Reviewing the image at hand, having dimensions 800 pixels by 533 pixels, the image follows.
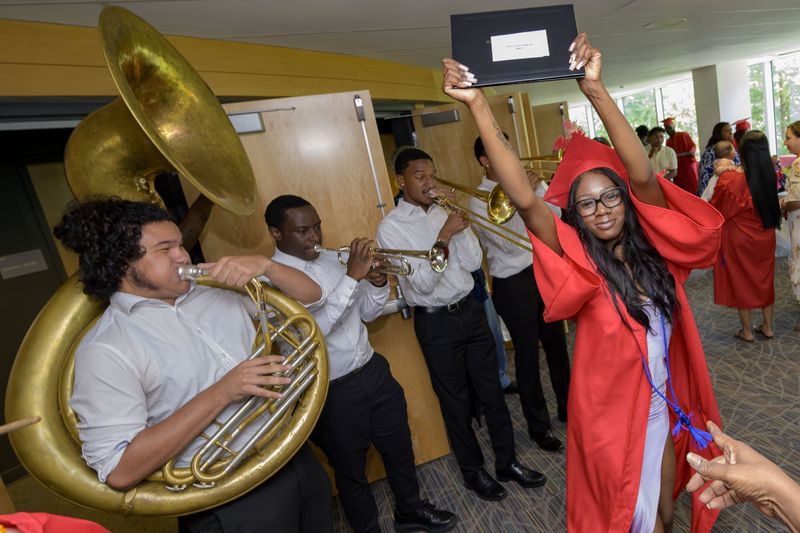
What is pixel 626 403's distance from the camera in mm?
1468

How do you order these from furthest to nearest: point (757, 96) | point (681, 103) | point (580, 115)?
point (580, 115)
point (681, 103)
point (757, 96)

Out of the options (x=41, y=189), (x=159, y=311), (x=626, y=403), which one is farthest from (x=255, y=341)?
(x=41, y=189)

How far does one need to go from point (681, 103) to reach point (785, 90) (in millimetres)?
2635

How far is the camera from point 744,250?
3.54 m

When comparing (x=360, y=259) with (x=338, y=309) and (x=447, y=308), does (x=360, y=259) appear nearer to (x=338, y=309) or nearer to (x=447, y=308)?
(x=338, y=309)

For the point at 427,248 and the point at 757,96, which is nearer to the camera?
the point at 427,248

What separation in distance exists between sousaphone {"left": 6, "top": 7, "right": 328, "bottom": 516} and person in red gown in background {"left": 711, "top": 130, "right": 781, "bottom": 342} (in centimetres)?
364

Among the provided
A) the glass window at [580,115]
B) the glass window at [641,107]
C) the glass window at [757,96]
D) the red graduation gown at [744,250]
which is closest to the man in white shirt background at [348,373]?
the red graduation gown at [744,250]

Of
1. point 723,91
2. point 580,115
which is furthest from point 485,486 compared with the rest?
point 580,115

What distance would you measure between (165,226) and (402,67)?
149 inches

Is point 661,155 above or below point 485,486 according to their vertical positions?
above

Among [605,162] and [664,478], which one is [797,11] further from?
[664,478]

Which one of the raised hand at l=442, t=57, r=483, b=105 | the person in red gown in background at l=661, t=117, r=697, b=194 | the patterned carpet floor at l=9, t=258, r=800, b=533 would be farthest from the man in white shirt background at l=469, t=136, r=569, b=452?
the person in red gown in background at l=661, t=117, r=697, b=194

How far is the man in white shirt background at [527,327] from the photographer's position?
2.63 metres
